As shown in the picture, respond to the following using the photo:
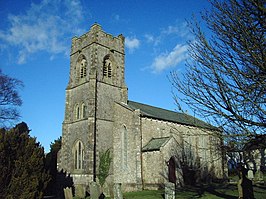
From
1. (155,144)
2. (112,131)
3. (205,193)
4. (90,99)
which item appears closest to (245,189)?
(205,193)

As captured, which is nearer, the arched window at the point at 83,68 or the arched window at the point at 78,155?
the arched window at the point at 78,155

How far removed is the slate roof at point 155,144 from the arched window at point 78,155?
6369mm

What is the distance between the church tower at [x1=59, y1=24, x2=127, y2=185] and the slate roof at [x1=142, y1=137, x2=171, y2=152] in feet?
12.4

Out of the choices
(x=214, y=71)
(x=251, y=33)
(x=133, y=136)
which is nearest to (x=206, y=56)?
(x=214, y=71)

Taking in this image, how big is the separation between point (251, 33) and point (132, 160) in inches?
756

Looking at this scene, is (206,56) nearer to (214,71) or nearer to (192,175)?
(214,71)

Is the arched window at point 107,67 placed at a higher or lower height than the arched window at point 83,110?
higher

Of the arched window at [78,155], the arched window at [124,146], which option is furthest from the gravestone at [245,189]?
the arched window at [78,155]

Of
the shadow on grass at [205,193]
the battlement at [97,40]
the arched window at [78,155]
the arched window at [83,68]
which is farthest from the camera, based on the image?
the arched window at [83,68]

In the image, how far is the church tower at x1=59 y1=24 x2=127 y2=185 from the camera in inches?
924

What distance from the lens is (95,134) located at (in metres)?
23.6

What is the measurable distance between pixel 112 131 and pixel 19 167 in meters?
13.7

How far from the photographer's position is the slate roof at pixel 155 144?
22625 mm

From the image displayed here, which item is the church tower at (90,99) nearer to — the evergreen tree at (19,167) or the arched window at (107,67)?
the arched window at (107,67)
